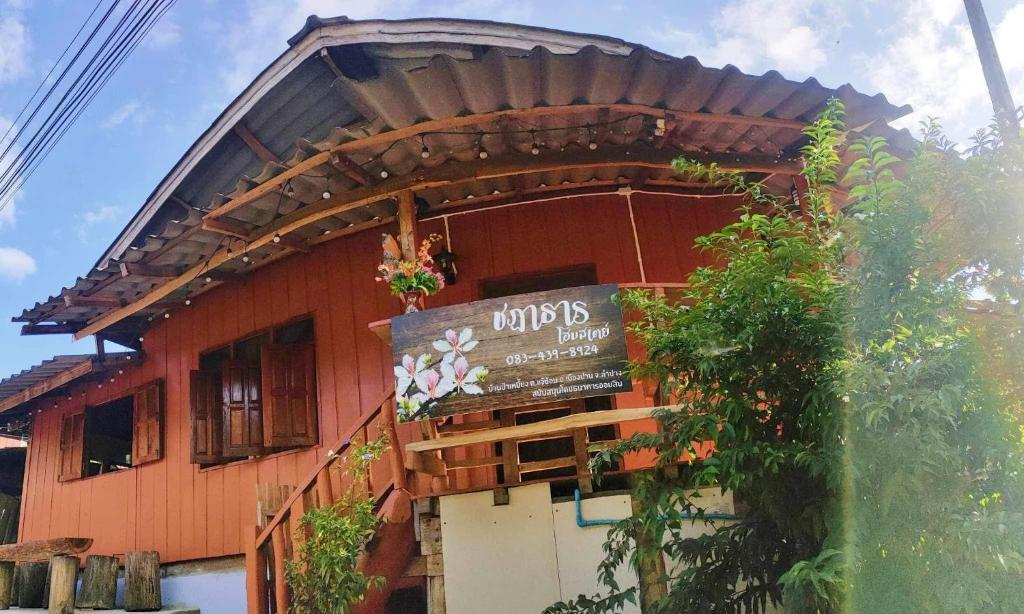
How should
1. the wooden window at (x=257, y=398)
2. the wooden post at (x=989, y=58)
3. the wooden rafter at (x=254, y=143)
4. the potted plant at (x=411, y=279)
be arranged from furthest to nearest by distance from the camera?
the wooden rafter at (x=254, y=143) < the wooden window at (x=257, y=398) < the potted plant at (x=411, y=279) < the wooden post at (x=989, y=58)

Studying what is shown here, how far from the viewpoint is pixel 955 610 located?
2977 mm

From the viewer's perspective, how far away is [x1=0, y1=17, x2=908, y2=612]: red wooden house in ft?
17.9

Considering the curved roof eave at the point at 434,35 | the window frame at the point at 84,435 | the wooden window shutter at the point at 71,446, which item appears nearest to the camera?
the curved roof eave at the point at 434,35

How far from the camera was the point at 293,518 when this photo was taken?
572 cm

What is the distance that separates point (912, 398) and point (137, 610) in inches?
284

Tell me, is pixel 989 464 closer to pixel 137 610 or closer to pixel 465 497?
pixel 465 497

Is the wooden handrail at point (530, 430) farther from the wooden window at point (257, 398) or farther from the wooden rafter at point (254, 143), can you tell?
the wooden rafter at point (254, 143)

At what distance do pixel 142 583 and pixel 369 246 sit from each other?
3920 mm

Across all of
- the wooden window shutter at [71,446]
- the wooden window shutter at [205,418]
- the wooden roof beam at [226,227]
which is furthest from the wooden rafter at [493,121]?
the wooden window shutter at [71,446]

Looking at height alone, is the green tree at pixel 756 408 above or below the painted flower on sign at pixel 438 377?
below

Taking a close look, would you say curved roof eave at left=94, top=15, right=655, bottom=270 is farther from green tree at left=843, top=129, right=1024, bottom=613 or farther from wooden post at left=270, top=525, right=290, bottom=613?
wooden post at left=270, top=525, right=290, bottom=613

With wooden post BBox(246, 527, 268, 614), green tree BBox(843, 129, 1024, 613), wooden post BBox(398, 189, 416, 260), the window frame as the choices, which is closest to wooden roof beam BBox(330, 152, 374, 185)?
wooden post BBox(398, 189, 416, 260)

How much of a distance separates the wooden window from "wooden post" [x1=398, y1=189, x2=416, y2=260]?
7.87 feet

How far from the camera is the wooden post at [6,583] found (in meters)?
8.60
